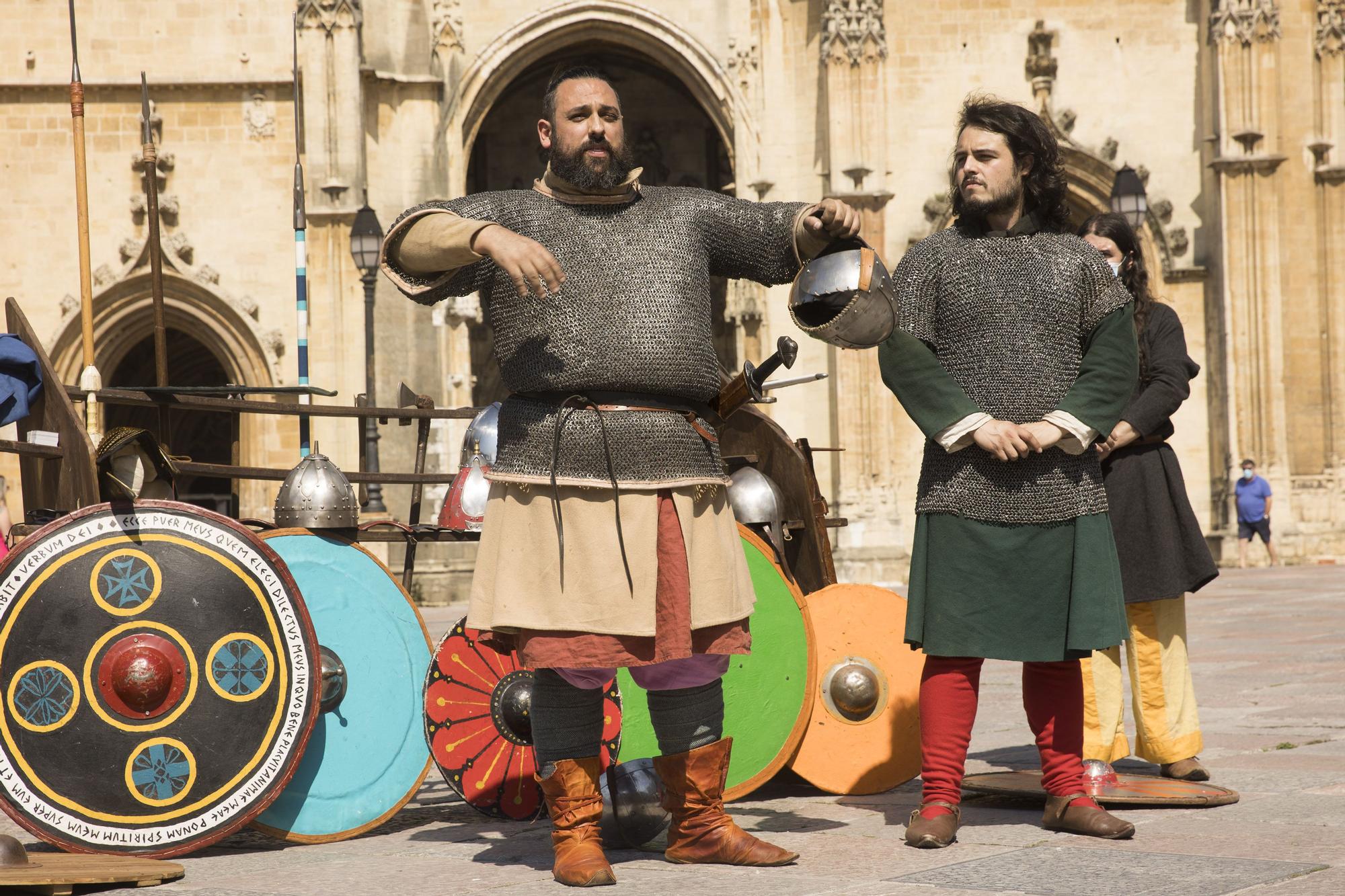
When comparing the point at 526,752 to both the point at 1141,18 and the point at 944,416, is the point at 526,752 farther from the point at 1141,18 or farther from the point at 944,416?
the point at 1141,18

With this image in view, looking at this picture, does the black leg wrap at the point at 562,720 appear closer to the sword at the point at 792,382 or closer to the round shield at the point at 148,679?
the round shield at the point at 148,679

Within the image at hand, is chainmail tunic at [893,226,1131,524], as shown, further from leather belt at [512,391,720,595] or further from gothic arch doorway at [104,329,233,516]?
gothic arch doorway at [104,329,233,516]

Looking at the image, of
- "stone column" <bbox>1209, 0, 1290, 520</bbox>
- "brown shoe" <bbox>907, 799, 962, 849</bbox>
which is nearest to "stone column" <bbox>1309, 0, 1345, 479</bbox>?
"stone column" <bbox>1209, 0, 1290, 520</bbox>

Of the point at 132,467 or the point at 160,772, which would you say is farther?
the point at 132,467

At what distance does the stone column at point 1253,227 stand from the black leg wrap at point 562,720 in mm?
17335

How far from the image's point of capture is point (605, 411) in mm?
4203

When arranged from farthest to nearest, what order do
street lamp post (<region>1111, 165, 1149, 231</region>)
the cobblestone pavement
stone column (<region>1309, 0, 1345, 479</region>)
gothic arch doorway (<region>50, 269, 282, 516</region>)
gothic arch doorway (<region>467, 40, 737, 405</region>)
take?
gothic arch doorway (<region>467, 40, 737, 405</region>), stone column (<region>1309, 0, 1345, 479</region>), gothic arch doorway (<region>50, 269, 282, 516</region>), street lamp post (<region>1111, 165, 1149, 231</region>), the cobblestone pavement

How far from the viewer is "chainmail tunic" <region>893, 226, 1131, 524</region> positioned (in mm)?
4508

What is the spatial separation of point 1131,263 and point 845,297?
1643 mm

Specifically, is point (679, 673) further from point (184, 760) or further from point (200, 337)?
point (200, 337)

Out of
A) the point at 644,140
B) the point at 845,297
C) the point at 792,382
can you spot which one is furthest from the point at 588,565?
the point at 644,140

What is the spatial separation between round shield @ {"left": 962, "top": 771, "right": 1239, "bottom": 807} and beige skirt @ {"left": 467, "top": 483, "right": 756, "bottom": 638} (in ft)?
3.83

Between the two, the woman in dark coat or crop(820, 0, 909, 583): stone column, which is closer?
the woman in dark coat

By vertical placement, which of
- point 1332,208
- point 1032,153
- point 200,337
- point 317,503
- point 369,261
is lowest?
point 317,503
